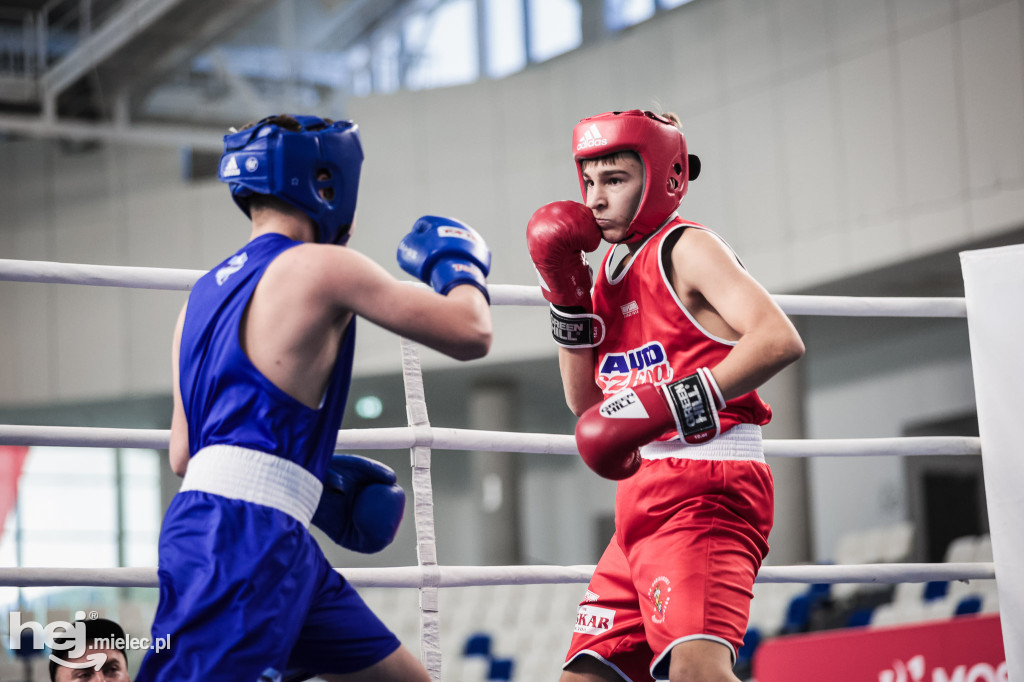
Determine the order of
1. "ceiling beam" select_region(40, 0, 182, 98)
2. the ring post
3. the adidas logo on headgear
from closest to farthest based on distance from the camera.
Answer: the adidas logo on headgear, the ring post, "ceiling beam" select_region(40, 0, 182, 98)

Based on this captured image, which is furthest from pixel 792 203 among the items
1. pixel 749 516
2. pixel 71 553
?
pixel 71 553

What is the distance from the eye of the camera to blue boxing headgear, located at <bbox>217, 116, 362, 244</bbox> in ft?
5.14

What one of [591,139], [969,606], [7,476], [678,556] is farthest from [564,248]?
[7,476]

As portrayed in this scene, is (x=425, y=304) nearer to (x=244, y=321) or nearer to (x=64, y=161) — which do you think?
(x=244, y=321)

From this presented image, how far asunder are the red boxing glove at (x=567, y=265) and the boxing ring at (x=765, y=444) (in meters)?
0.18

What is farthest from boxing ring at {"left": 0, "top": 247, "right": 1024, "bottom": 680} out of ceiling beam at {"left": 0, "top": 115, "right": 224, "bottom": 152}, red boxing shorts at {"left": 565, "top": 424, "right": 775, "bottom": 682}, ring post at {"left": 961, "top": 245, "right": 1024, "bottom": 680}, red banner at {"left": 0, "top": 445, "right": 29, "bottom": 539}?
ceiling beam at {"left": 0, "top": 115, "right": 224, "bottom": 152}

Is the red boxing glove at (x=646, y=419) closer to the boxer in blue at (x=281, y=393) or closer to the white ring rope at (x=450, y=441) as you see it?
the boxer in blue at (x=281, y=393)

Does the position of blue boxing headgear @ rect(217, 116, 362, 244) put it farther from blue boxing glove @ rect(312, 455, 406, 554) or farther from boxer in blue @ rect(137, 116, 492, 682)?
blue boxing glove @ rect(312, 455, 406, 554)

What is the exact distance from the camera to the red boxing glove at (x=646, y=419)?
1631 millimetres

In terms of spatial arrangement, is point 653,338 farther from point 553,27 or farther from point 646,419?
point 553,27

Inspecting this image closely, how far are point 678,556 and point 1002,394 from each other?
3.66 ft

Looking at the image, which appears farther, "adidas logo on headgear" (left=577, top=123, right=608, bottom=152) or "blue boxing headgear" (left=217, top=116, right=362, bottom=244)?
"adidas logo on headgear" (left=577, top=123, right=608, bottom=152)

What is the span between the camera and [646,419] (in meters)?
1.64

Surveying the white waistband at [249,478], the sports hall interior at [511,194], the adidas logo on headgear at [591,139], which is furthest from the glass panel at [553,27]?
the white waistband at [249,478]
